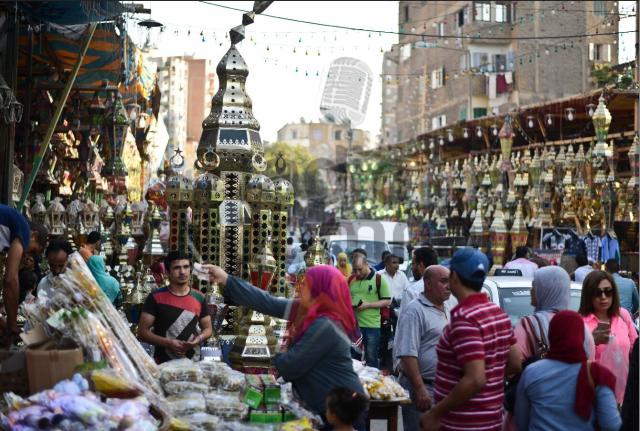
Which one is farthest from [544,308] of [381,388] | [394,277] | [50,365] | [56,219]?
[56,219]


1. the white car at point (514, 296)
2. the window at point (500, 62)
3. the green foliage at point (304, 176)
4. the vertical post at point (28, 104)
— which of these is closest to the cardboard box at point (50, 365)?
the white car at point (514, 296)

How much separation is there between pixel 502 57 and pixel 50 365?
47.6m

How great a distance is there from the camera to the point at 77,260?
17.9ft

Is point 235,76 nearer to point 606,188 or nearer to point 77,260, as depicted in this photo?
point 77,260

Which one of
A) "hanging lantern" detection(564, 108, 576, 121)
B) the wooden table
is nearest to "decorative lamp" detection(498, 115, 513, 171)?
"hanging lantern" detection(564, 108, 576, 121)

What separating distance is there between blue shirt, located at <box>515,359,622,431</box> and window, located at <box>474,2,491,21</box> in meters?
47.0

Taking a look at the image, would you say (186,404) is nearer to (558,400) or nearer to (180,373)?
(180,373)

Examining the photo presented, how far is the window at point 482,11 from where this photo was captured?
166 ft

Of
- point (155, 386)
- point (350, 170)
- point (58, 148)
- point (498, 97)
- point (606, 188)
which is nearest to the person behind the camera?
point (155, 386)

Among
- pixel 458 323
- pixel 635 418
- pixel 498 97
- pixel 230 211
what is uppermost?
pixel 498 97

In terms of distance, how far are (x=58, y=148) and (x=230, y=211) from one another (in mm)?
11980

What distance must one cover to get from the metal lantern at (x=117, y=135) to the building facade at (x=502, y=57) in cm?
2171

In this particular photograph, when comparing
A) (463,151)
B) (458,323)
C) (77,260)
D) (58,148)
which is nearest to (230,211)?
(77,260)

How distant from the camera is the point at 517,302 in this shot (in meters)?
9.55
